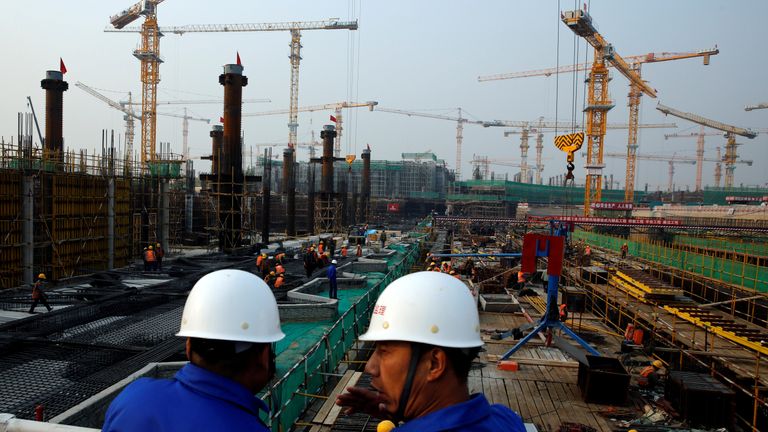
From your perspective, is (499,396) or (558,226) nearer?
(499,396)

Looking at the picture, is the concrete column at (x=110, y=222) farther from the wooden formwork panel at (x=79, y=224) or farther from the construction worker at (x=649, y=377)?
the construction worker at (x=649, y=377)

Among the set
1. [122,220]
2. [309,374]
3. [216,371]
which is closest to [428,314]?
[216,371]

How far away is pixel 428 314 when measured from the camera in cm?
177

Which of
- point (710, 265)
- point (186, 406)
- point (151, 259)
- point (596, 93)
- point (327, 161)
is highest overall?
point (596, 93)

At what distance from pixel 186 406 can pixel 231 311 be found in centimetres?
52

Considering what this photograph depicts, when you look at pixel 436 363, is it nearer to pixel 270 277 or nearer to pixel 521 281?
pixel 270 277

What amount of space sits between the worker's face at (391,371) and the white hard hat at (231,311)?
1.89 ft

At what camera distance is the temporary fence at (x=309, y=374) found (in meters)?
5.60

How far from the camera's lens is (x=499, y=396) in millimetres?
7281

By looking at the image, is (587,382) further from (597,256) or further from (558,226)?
(597,256)

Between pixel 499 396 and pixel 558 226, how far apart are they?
10.9ft

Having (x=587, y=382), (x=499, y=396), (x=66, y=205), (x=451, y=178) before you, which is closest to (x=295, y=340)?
(x=499, y=396)

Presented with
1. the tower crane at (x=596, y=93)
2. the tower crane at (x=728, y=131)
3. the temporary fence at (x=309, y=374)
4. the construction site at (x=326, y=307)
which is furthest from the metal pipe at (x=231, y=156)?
the tower crane at (x=728, y=131)

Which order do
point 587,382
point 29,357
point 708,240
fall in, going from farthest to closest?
point 708,240, point 29,357, point 587,382
